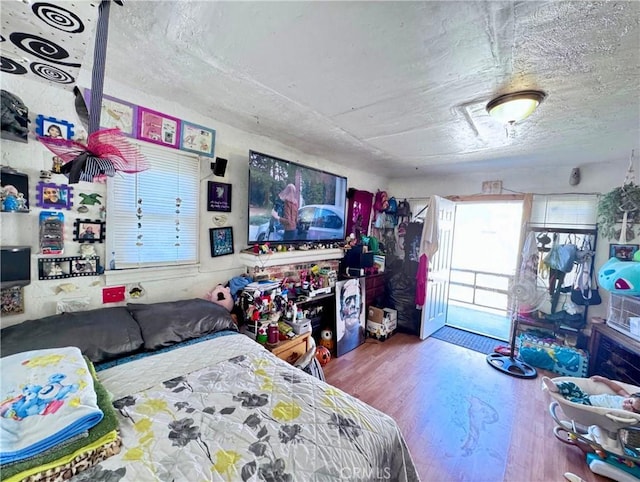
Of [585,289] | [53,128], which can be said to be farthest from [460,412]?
[53,128]

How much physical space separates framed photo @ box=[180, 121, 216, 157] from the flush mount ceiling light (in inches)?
84.9

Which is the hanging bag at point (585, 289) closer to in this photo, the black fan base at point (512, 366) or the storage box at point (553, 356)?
the storage box at point (553, 356)

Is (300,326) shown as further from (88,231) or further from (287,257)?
(88,231)

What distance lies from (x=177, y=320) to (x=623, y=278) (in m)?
3.80

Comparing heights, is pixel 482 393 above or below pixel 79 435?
below

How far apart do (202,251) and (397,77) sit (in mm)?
1977

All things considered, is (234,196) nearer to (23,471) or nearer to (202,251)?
(202,251)

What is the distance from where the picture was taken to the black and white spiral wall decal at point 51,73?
1.05 m

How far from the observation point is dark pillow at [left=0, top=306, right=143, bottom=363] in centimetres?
130

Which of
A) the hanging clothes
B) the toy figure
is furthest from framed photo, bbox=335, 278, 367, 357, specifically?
the hanging clothes

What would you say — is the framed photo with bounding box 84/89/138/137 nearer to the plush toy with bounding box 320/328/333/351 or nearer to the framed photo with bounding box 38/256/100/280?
the framed photo with bounding box 38/256/100/280

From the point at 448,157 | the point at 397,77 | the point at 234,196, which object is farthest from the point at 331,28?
the point at 448,157

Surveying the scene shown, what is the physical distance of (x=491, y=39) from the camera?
45.7 inches

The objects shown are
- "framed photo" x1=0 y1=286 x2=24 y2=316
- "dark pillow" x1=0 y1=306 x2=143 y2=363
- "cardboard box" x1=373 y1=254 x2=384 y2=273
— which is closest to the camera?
"dark pillow" x1=0 y1=306 x2=143 y2=363
